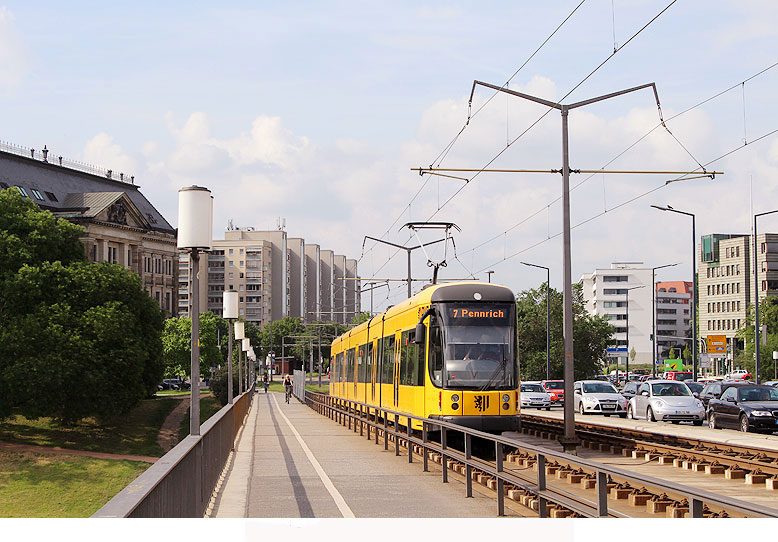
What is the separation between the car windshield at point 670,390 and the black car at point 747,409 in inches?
91.3

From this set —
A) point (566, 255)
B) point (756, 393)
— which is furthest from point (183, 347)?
point (566, 255)

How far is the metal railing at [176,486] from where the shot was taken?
5.95m

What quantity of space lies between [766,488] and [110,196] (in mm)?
Answer: 105420

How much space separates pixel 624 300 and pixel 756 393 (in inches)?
6067

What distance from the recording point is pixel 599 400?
4403 cm

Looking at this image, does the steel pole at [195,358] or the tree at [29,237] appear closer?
the steel pole at [195,358]

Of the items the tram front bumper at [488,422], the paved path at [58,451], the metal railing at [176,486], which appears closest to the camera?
the metal railing at [176,486]

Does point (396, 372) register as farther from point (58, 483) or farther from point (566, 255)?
point (58, 483)

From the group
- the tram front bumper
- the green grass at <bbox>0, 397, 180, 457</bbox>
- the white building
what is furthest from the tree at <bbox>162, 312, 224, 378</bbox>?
the white building

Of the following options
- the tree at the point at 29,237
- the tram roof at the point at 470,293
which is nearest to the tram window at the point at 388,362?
the tram roof at the point at 470,293

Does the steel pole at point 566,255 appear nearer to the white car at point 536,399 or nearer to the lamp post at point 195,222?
the lamp post at point 195,222
